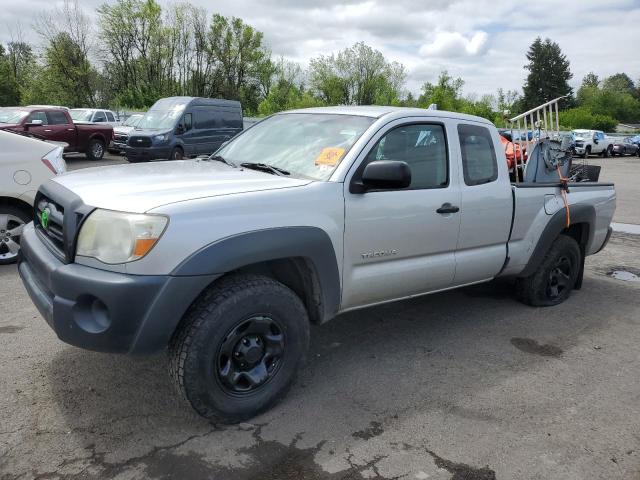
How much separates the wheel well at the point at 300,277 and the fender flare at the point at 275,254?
3 centimetres

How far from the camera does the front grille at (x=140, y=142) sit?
1559 cm

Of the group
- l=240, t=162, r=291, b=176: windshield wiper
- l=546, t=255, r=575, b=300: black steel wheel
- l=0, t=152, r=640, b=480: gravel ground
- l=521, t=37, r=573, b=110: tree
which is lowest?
l=0, t=152, r=640, b=480: gravel ground

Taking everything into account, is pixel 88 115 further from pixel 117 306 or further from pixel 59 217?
pixel 117 306

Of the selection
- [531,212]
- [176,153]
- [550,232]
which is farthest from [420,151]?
[176,153]

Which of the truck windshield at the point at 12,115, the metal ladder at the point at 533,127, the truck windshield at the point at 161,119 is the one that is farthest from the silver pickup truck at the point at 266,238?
the truck windshield at the point at 12,115

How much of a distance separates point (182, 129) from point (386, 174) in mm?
14030

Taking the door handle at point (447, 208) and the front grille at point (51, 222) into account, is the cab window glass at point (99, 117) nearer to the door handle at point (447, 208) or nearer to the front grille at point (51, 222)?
the front grille at point (51, 222)

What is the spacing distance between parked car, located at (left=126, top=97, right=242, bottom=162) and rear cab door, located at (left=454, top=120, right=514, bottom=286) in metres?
12.6

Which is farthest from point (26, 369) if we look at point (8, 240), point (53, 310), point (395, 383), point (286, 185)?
point (8, 240)

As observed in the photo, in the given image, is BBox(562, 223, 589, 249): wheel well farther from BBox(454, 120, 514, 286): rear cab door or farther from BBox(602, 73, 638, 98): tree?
BBox(602, 73, 638, 98): tree

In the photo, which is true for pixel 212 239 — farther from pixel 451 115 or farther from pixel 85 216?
pixel 451 115

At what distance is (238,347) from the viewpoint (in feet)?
9.66

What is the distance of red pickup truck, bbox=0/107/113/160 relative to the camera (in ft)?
49.4

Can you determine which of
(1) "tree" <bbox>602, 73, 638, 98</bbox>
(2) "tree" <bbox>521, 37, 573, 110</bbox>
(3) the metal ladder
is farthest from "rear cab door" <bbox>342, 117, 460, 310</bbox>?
(1) "tree" <bbox>602, 73, 638, 98</bbox>
